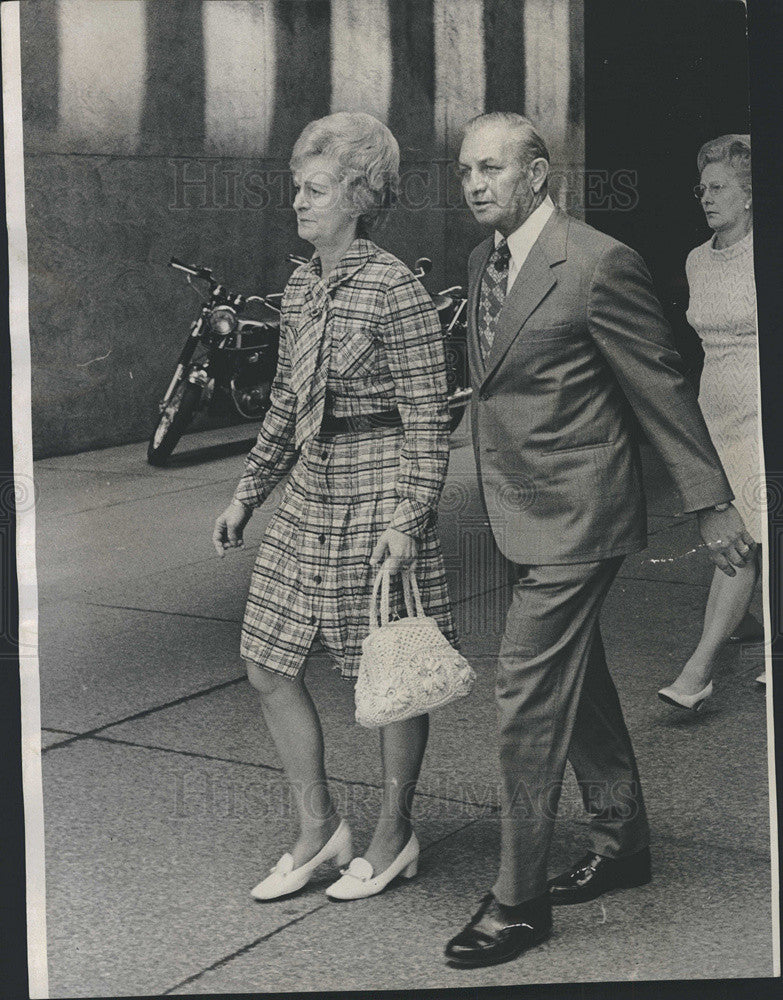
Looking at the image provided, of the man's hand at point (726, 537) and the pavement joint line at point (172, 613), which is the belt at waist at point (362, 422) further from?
the pavement joint line at point (172, 613)

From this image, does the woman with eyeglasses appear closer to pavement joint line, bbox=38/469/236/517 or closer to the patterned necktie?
the patterned necktie

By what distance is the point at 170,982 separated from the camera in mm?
3760

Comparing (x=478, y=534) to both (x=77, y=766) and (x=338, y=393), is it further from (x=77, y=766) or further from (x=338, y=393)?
(x=77, y=766)

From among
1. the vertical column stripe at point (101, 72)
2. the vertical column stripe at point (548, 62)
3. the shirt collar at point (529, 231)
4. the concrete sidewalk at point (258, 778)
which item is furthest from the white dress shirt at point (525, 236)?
the vertical column stripe at point (101, 72)

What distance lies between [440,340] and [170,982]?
1.75 metres

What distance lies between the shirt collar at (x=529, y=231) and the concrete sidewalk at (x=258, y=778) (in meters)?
0.63

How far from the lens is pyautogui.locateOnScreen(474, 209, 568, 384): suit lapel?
3.54 metres

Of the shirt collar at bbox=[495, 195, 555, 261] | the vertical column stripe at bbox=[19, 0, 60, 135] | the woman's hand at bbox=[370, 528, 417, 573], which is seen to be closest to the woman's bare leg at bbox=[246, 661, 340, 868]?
the woman's hand at bbox=[370, 528, 417, 573]

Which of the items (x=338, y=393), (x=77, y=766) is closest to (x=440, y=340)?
(x=338, y=393)

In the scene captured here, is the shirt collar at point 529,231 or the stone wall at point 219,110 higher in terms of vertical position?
the stone wall at point 219,110

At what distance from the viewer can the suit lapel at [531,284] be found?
3.54 meters

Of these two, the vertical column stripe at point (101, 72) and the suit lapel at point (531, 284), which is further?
the vertical column stripe at point (101, 72)

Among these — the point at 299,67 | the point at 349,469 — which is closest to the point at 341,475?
the point at 349,469

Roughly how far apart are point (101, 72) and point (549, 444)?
162cm
